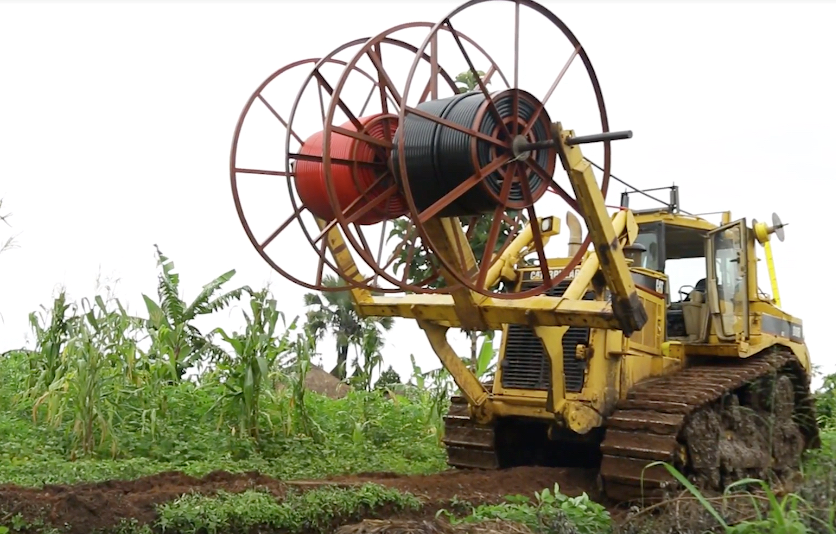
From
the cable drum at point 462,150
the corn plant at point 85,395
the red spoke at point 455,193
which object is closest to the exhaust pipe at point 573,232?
the cable drum at point 462,150

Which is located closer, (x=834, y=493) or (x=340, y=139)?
(x=834, y=493)

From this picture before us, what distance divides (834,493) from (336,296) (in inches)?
995

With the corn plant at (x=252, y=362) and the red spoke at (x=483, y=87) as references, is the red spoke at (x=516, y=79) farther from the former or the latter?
the corn plant at (x=252, y=362)

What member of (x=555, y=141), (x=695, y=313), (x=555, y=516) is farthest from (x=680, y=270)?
(x=555, y=516)

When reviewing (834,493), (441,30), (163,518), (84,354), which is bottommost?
(163,518)

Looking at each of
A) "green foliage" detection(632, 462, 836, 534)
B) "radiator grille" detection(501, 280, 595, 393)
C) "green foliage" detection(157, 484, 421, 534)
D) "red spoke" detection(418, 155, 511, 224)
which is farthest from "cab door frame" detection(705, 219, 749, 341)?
"green foliage" detection(632, 462, 836, 534)

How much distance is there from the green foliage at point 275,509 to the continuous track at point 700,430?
1888 mm

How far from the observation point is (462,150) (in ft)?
17.6

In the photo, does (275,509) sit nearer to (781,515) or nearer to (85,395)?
(781,515)

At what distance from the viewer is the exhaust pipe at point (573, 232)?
8109mm

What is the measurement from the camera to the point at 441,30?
5.32m

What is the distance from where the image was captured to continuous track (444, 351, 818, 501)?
705 centimetres

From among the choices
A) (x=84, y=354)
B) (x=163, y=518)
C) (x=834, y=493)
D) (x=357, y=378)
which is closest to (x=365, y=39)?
(x=163, y=518)

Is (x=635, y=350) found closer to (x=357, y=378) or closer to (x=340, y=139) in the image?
(x=340, y=139)
